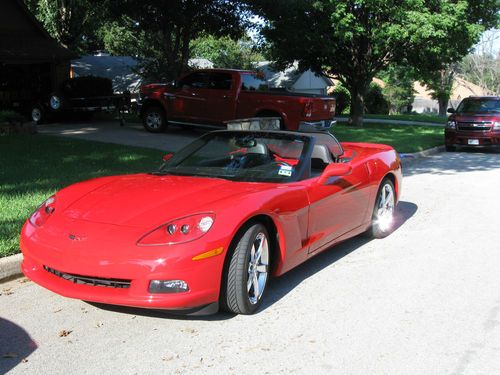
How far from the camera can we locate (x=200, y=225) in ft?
12.5

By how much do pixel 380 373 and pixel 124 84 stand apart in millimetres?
35361

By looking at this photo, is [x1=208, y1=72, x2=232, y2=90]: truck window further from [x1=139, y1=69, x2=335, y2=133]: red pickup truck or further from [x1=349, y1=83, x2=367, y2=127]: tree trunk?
[x1=349, y1=83, x2=367, y2=127]: tree trunk

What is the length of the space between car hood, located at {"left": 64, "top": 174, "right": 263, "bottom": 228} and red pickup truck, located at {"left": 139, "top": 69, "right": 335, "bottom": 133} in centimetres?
→ 967

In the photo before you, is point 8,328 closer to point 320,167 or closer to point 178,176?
point 178,176

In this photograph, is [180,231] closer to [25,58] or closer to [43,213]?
[43,213]

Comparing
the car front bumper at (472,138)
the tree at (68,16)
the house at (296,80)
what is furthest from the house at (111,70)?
the car front bumper at (472,138)

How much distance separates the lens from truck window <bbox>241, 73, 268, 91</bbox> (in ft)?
50.1

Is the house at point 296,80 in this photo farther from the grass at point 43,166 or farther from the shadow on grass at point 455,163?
the grass at point 43,166

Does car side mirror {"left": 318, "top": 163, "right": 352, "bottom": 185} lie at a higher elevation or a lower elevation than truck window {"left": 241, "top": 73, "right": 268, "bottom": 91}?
lower

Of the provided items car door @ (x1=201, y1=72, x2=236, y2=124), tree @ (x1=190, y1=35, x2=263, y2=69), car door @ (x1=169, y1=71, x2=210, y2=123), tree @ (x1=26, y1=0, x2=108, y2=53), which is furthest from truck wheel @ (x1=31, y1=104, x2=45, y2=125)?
tree @ (x1=190, y1=35, x2=263, y2=69)

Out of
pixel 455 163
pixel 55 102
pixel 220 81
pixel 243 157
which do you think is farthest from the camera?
pixel 55 102

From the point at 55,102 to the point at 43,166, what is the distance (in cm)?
968

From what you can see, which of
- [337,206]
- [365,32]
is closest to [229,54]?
[365,32]

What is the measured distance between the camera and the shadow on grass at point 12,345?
11.1 feet
